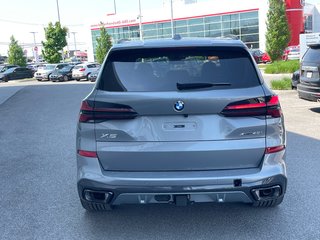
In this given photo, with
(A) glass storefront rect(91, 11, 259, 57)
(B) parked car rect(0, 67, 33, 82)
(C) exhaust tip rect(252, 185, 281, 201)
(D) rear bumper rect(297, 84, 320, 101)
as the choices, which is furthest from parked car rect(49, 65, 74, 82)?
(C) exhaust tip rect(252, 185, 281, 201)

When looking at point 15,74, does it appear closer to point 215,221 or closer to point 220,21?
point 220,21

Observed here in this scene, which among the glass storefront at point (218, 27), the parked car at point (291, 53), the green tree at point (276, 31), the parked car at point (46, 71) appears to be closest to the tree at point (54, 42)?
the parked car at point (46, 71)

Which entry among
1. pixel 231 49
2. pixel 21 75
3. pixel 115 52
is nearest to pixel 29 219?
pixel 115 52

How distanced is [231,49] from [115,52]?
111 cm

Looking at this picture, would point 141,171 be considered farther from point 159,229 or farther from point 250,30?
point 250,30

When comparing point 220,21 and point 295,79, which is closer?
point 295,79

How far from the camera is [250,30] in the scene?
170 feet

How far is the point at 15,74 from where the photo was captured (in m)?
40.6

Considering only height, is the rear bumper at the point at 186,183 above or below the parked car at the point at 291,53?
above

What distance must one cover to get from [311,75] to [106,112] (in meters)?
7.84

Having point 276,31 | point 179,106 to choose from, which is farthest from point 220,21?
point 179,106

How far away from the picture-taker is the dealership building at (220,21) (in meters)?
50.2

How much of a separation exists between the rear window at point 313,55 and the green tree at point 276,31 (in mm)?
25871

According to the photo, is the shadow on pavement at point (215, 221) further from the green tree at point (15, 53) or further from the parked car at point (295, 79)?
the green tree at point (15, 53)
